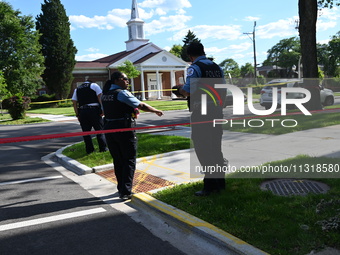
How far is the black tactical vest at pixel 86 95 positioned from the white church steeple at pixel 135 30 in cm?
4779

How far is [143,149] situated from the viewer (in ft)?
27.0

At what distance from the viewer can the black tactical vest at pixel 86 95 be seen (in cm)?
786

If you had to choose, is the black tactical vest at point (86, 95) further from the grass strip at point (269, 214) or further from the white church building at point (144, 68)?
the white church building at point (144, 68)

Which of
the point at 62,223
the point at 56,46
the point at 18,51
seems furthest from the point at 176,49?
the point at 62,223

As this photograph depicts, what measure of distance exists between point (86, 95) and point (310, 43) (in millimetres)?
9624

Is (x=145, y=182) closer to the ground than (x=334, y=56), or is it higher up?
closer to the ground

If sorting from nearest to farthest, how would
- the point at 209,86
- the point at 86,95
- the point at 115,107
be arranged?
the point at 209,86, the point at 115,107, the point at 86,95

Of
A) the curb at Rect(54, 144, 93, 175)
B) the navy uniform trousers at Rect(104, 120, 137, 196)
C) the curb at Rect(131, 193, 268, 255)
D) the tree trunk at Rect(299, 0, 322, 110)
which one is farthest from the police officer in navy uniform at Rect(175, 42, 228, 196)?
the tree trunk at Rect(299, 0, 322, 110)

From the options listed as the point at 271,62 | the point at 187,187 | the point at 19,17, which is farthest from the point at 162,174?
the point at 271,62

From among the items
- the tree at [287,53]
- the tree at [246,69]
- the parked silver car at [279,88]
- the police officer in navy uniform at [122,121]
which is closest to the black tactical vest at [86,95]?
the police officer in navy uniform at [122,121]

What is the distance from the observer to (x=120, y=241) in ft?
11.8

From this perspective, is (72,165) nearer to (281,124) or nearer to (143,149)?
(143,149)

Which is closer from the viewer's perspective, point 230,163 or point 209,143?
point 209,143

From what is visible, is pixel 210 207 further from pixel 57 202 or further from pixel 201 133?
pixel 57 202
